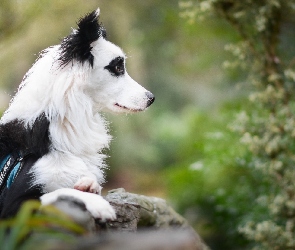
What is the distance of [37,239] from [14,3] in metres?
7.00

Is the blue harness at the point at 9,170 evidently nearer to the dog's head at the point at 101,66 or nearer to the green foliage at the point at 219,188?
the dog's head at the point at 101,66

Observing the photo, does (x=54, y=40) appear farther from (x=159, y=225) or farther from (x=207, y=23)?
(x=159, y=225)

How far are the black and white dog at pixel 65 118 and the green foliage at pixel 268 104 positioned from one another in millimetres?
1950

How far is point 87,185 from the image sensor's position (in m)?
2.66

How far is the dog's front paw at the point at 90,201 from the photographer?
243 cm

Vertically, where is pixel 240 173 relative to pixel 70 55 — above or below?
above

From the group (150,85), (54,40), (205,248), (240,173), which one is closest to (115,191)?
(205,248)

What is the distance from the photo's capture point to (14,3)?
324 inches

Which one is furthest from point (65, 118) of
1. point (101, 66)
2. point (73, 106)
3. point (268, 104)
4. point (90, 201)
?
point (268, 104)

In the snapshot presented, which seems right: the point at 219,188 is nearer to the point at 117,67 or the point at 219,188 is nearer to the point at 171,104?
the point at 117,67

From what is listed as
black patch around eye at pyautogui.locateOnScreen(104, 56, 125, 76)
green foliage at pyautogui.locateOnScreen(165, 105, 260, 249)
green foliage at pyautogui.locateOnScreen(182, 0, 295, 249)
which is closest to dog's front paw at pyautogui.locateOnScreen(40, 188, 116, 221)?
black patch around eye at pyautogui.locateOnScreen(104, 56, 125, 76)

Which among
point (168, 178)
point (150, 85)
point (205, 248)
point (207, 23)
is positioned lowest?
point (205, 248)

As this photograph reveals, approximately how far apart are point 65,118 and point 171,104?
13.8m

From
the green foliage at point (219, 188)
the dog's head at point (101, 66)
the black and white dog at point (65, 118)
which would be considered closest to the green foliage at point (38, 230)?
the black and white dog at point (65, 118)
